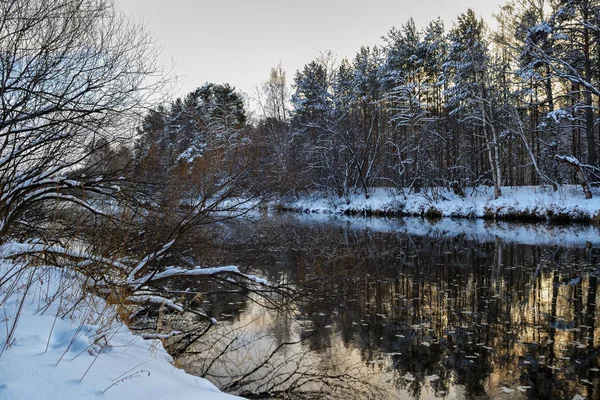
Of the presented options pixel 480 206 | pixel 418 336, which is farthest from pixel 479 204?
pixel 418 336

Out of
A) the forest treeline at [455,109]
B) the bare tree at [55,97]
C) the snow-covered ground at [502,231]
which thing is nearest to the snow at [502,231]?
the snow-covered ground at [502,231]

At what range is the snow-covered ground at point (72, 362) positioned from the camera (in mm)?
2449

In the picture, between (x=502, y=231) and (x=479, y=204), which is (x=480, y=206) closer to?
(x=479, y=204)

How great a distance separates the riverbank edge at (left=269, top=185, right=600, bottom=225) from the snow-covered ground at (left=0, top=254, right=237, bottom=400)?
17.3m

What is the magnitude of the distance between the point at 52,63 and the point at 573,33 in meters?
24.0

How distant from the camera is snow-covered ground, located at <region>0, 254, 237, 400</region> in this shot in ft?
8.04

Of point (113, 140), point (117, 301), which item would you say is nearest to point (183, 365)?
point (117, 301)

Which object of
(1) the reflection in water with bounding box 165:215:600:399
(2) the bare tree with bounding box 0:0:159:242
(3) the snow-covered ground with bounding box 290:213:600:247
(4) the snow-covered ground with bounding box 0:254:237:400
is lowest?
(1) the reflection in water with bounding box 165:215:600:399

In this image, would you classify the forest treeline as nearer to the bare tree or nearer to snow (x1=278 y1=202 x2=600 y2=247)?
snow (x1=278 y1=202 x2=600 y2=247)

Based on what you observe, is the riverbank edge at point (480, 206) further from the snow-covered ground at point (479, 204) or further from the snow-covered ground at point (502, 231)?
the snow-covered ground at point (502, 231)

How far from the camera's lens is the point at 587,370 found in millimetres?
4871

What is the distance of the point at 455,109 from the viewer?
2567cm

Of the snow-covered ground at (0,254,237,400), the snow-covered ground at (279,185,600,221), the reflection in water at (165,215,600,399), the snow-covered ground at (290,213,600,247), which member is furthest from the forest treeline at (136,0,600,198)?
the snow-covered ground at (0,254,237,400)

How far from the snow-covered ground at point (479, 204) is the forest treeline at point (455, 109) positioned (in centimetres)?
86
